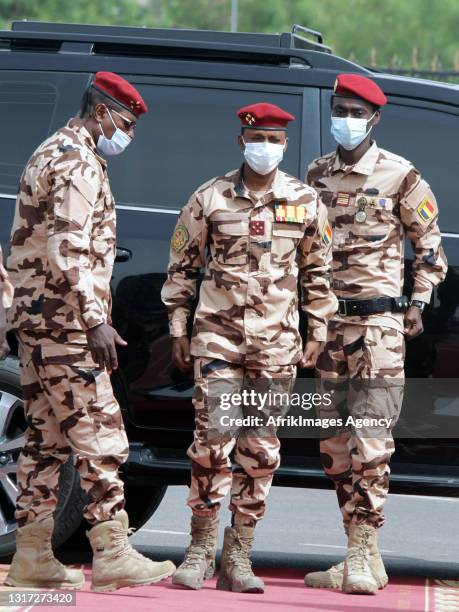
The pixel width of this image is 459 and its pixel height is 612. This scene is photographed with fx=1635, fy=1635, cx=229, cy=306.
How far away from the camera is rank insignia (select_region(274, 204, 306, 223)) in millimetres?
6102

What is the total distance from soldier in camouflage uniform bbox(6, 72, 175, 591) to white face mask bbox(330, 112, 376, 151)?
85 centimetres

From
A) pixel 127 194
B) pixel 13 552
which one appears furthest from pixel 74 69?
pixel 13 552

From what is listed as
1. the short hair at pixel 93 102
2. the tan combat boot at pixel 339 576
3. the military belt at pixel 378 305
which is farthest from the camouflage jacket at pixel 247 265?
the tan combat boot at pixel 339 576

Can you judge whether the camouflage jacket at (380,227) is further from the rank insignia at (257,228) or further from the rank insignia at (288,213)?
the rank insignia at (257,228)

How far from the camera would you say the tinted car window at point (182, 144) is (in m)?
6.70

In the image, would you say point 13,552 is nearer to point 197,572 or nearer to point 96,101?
point 197,572

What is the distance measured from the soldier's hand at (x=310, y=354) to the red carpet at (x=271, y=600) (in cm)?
88

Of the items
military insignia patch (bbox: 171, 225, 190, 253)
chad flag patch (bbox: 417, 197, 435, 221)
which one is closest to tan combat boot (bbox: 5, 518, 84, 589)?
military insignia patch (bbox: 171, 225, 190, 253)

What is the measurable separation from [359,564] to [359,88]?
184cm

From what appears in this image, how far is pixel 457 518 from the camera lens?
9688mm

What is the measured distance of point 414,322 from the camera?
630 centimetres

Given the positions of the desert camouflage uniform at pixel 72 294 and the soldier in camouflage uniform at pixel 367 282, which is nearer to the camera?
the desert camouflage uniform at pixel 72 294

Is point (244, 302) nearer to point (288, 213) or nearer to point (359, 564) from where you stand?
point (288, 213)

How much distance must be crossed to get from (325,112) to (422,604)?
6.65 ft
